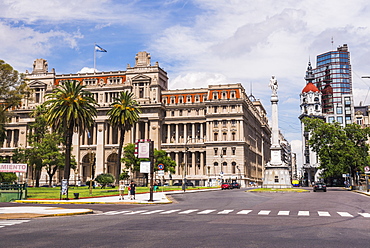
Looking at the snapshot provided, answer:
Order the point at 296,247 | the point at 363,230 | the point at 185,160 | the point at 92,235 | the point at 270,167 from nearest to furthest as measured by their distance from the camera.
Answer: the point at 296,247
the point at 92,235
the point at 363,230
the point at 270,167
the point at 185,160

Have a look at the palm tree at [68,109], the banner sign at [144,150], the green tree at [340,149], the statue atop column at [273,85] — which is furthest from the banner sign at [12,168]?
the green tree at [340,149]

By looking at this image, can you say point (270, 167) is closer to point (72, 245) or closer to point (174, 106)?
point (174, 106)

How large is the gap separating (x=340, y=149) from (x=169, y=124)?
193 ft

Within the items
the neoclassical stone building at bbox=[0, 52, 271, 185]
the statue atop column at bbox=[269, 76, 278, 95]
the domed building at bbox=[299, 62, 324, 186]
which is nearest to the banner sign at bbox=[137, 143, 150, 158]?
the statue atop column at bbox=[269, 76, 278, 95]

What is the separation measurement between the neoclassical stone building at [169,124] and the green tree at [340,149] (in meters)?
37.0

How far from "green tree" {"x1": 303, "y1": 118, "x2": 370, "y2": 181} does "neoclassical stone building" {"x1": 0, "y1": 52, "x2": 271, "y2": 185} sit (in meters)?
37.0

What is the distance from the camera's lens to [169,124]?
125125 mm

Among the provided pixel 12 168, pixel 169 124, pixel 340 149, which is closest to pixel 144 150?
pixel 12 168

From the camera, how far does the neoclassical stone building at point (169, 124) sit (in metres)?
117

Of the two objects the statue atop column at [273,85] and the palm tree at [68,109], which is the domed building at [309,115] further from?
the palm tree at [68,109]

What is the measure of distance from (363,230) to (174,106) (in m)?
109

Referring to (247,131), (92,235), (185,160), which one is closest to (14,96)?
(92,235)

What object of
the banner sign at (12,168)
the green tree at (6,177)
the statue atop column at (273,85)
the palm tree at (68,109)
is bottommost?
the green tree at (6,177)

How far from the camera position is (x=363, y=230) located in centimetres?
1625
